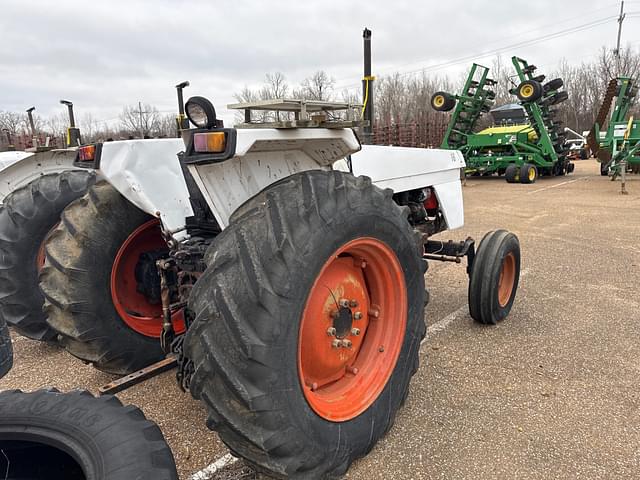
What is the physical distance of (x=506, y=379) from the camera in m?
3.00

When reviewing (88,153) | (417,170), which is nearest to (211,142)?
(88,153)

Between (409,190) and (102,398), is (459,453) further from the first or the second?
(409,190)

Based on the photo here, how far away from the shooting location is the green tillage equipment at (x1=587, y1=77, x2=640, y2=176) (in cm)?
1393

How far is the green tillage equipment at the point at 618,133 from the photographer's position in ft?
45.7

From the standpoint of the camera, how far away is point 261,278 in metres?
1.65

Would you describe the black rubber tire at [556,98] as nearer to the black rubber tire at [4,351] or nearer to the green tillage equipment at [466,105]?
the green tillage equipment at [466,105]

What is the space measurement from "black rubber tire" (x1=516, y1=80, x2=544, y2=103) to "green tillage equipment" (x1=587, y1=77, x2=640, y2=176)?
229 cm

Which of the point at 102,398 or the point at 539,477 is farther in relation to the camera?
the point at 539,477

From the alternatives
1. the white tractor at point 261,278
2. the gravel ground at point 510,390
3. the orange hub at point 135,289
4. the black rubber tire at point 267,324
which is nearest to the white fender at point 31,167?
the gravel ground at point 510,390

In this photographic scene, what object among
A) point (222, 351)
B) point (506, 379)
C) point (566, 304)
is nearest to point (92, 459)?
point (222, 351)

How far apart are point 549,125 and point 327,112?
15.8 metres

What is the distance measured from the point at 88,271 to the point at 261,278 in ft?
4.80

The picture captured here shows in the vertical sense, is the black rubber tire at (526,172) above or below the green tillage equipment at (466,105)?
below

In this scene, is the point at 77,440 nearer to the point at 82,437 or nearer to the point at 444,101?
the point at 82,437
